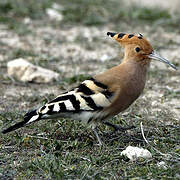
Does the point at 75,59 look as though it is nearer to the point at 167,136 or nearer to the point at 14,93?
the point at 14,93

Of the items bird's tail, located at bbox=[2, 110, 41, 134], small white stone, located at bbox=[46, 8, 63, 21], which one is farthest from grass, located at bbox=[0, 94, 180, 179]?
small white stone, located at bbox=[46, 8, 63, 21]

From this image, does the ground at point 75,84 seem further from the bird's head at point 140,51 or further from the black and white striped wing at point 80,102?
the bird's head at point 140,51

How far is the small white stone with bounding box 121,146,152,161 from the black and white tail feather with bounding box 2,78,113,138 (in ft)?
1.30

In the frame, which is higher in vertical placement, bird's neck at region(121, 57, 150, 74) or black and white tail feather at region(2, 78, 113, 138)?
bird's neck at region(121, 57, 150, 74)

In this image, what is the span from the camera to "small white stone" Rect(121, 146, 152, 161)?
10.6ft

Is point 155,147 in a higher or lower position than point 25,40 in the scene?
higher

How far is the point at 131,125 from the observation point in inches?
157

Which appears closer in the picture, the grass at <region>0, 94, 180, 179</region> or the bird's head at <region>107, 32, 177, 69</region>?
the grass at <region>0, 94, 180, 179</region>

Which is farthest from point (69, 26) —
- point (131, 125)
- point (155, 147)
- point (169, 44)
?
point (155, 147)

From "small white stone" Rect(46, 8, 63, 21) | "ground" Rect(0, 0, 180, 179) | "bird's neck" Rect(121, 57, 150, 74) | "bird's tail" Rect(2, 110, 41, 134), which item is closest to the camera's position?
"ground" Rect(0, 0, 180, 179)

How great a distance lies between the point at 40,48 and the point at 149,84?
1.69 m

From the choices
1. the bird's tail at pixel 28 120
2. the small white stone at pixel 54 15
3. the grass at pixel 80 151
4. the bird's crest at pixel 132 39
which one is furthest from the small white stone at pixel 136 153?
the small white stone at pixel 54 15

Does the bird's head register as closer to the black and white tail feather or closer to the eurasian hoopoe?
the eurasian hoopoe

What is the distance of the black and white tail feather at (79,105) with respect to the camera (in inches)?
136
